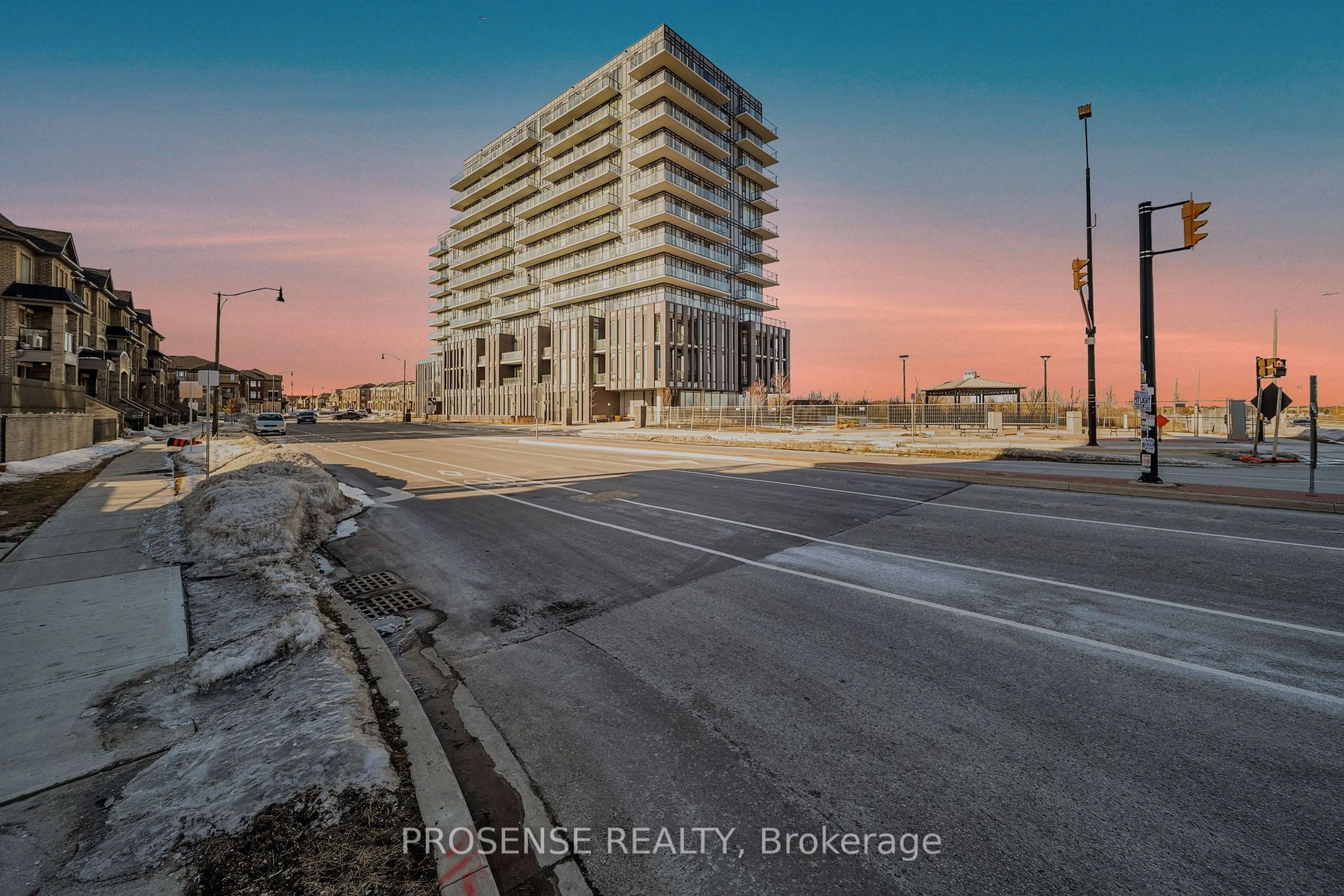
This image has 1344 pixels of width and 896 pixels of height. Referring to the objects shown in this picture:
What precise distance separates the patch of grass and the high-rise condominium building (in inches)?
1668

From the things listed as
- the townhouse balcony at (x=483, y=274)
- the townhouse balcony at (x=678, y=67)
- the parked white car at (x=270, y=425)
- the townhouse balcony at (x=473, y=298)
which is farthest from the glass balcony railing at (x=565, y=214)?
the parked white car at (x=270, y=425)

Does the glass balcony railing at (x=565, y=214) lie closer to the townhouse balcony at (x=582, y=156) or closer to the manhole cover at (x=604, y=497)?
the townhouse balcony at (x=582, y=156)

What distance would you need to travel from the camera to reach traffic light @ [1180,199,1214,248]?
10.9 meters

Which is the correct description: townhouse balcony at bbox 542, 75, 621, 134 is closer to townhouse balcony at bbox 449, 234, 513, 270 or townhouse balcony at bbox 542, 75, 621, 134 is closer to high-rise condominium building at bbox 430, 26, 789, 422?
high-rise condominium building at bbox 430, 26, 789, 422

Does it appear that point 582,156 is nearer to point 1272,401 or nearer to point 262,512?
point 1272,401

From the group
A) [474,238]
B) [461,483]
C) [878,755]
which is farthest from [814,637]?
[474,238]

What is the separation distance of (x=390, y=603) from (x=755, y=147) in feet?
253

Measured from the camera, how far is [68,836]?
2365mm

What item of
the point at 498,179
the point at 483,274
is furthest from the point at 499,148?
the point at 483,274

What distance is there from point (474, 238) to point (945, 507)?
92.0 metres

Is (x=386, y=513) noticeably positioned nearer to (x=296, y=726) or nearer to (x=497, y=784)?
(x=296, y=726)

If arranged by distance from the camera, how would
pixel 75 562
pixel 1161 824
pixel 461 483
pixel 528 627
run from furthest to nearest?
pixel 461 483, pixel 75 562, pixel 528 627, pixel 1161 824

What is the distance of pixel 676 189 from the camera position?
5966 cm

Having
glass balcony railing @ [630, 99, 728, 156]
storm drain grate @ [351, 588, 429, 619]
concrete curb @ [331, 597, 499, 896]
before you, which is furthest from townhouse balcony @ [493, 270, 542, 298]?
concrete curb @ [331, 597, 499, 896]
